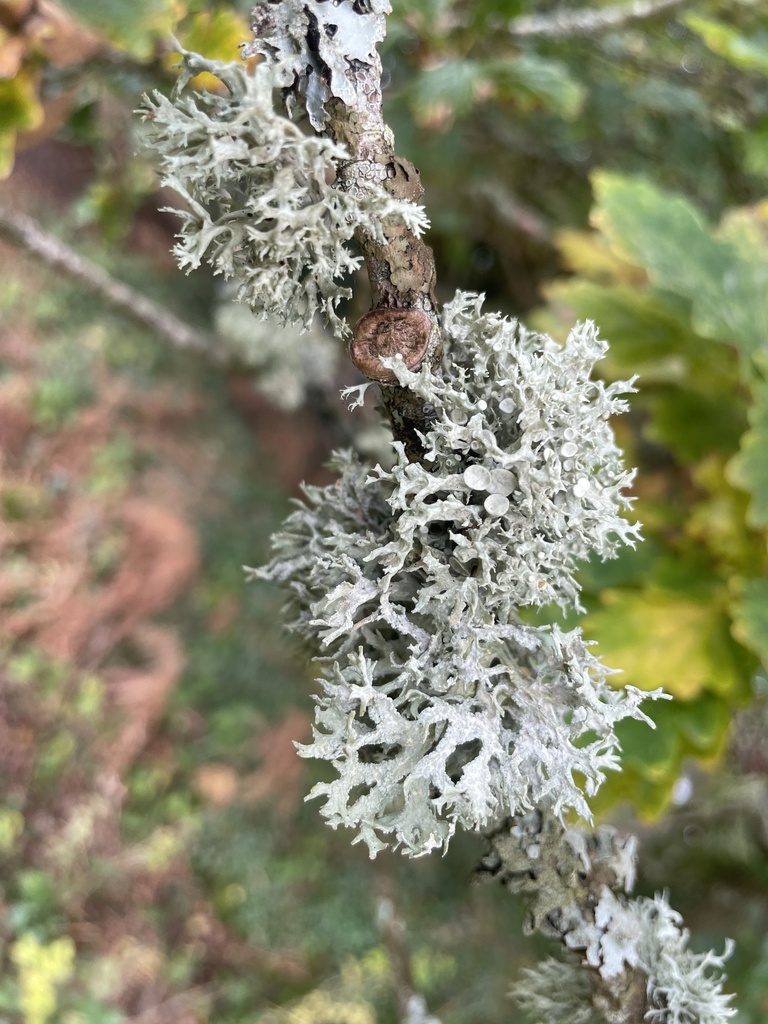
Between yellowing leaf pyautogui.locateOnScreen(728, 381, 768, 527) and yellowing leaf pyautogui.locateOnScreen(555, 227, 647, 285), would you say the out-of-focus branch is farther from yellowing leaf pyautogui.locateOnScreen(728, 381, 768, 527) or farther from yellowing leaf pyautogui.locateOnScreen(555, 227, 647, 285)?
yellowing leaf pyautogui.locateOnScreen(728, 381, 768, 527)

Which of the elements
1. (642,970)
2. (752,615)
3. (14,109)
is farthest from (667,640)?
(14,109)

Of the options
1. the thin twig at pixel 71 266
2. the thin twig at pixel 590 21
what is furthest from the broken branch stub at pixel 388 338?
the thin twig at pixel 590 21

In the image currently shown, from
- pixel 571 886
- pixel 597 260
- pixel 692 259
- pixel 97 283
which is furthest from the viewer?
pixel 597 260

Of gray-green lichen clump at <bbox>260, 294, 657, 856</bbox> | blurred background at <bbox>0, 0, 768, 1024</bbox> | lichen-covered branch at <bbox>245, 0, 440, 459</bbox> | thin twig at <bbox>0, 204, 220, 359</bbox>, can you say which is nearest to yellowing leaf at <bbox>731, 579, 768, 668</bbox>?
blurred background at <bbox>0, 0, 768, 1024</bbox>

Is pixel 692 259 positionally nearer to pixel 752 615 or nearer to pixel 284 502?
pixel 752 615

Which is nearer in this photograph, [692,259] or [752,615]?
[752,615]

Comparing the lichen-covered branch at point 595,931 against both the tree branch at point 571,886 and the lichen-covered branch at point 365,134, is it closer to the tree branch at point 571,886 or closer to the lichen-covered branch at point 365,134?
the tree branch at point 571,886
